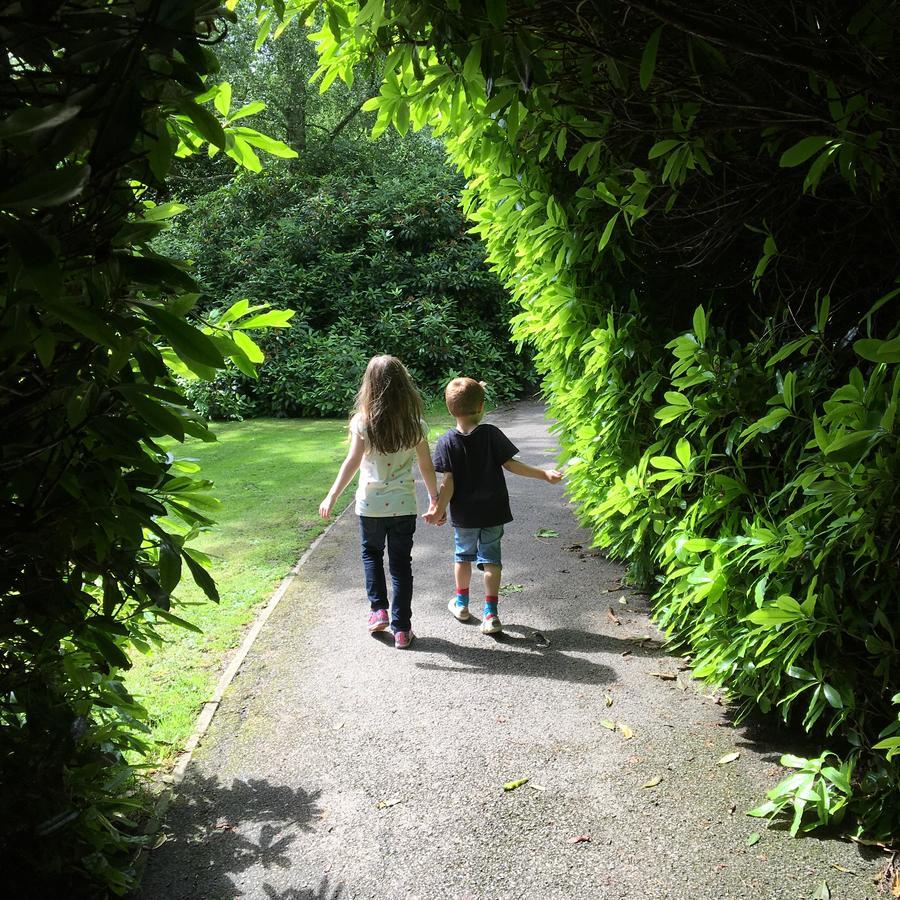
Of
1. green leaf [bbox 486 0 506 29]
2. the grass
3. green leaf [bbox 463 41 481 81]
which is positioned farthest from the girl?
green leaf [bbox 486 0 506 29]

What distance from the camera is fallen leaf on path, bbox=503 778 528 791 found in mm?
3631

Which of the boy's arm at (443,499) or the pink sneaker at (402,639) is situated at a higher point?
the boy's arm at (443,499)

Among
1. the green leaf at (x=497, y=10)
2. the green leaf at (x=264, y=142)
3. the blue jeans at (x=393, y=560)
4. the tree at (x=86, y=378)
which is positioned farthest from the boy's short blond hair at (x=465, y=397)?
the green leaf at (x=497, y=10)

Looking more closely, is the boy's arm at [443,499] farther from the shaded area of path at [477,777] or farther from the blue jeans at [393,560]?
the shaded area of path at [477,777]

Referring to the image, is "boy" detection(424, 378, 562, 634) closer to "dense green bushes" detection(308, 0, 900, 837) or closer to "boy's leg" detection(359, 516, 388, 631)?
"boy's leg" detection(359, 516, 388, 631)

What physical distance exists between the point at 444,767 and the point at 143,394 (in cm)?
275

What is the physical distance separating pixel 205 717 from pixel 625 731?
2188mm

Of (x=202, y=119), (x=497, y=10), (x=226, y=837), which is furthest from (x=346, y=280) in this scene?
(x=202, y=119)

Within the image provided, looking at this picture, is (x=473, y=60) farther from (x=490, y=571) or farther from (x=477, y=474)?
(x=490, y=571)

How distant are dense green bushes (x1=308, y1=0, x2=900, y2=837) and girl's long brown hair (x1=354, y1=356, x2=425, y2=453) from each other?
1244 millimetres

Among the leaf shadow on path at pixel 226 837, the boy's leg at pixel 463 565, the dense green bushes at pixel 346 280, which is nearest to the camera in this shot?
the leaf shadow on path at pixel 226 837

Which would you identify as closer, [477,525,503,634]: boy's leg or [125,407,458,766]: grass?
[125,407,458,766]: grass

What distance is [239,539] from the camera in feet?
24.9

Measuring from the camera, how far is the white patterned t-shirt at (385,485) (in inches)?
208
